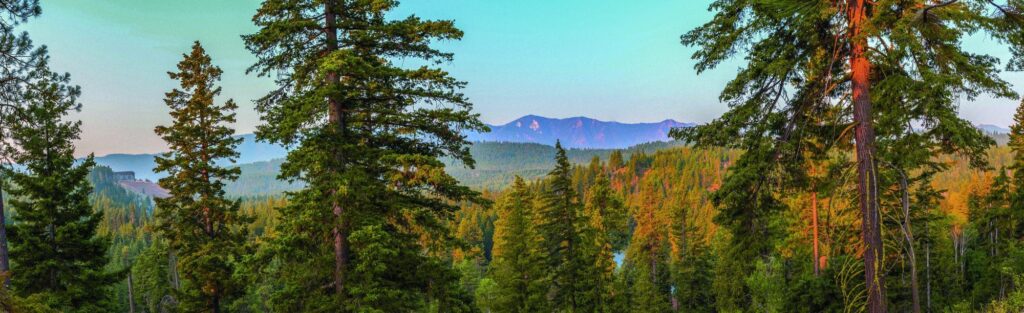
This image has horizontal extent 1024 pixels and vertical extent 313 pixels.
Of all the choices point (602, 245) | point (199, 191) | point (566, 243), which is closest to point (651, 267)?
point (602, 245)

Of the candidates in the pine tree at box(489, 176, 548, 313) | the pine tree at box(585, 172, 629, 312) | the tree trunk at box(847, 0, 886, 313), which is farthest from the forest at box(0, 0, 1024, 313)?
the pine tree at box(489, 176, 548, 313)

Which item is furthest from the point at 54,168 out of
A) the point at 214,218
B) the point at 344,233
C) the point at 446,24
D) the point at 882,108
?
the point at 882,108

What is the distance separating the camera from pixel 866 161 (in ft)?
23.1

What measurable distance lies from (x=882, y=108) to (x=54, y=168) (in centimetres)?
2337

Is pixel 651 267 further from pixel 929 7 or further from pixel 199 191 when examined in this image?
pixel 929 7

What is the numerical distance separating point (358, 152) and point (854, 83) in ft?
29.6

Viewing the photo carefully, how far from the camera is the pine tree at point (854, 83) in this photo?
629 centimetres

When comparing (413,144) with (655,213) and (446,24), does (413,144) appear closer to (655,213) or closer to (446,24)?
(446,24)

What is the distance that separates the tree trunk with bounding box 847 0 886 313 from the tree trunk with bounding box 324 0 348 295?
927 cm

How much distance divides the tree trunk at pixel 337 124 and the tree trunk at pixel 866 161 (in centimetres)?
927

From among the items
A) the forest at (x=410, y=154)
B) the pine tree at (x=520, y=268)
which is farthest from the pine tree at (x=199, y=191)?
the pine tree at (x=520, y=268)

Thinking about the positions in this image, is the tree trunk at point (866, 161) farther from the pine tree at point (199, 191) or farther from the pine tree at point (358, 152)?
the pine tree at point (199, 191)

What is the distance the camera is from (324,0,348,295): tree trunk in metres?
11.1

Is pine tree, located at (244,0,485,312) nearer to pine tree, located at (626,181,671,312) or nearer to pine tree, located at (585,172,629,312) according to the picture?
pine tree, located at (585,172,629,312)
